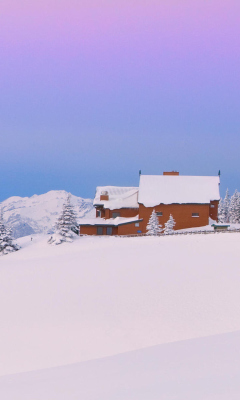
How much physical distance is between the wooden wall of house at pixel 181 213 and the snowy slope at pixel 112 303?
21.7 m

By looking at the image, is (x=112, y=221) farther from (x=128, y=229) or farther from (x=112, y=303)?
(x=112, y=303)

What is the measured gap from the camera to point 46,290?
19.2 metres

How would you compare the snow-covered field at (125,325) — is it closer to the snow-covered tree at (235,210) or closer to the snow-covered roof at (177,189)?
the snow-covered roof at (177,189)

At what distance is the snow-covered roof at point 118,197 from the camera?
168 ft

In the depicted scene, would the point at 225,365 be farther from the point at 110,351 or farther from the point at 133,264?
the point at 133,264

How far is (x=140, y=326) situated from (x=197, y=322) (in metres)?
2.26

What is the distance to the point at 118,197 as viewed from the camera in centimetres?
5366

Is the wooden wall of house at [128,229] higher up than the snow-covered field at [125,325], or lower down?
higher up

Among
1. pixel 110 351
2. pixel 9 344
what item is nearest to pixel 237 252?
pixel 110 351

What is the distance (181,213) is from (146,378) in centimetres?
4090

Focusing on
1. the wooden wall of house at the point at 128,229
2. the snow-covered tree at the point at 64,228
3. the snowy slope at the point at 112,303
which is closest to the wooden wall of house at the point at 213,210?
the wooden wall of house at the point at 128,229


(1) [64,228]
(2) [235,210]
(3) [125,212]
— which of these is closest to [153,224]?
(3) [125,212]

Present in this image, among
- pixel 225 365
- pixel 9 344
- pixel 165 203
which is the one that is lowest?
pixel 9 344

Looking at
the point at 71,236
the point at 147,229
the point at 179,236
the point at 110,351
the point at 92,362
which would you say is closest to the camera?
the point at 92,362
